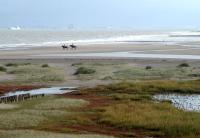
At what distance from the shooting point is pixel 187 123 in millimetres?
22344

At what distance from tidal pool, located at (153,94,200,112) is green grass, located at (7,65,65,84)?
542 inches

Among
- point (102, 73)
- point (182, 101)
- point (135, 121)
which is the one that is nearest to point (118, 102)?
point (182, 101)

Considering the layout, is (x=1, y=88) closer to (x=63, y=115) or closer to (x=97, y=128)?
(x=63, y=115)

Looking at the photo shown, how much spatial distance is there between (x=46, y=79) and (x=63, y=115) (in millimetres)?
20097

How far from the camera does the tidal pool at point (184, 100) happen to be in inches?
1113

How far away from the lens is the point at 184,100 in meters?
31.4

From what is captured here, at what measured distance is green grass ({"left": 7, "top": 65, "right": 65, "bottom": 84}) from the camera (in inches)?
1752

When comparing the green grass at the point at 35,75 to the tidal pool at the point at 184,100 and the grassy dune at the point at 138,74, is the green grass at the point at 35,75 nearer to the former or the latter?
the grassy dune at the point at 138,74

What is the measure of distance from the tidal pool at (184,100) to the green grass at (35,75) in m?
13.8

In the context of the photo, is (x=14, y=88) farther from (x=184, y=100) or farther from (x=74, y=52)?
(x=74, y=52)

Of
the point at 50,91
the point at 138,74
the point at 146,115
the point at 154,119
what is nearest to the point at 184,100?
the point at 146,115

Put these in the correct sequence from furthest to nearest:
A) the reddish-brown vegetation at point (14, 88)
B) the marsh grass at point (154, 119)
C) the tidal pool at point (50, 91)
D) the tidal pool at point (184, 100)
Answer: the reddish-brown vegetation at point (14, 88)
the tidal pool at point (50, 91)
the tidal pool at point (184, 100)
the marsh grass at point (154, 119)

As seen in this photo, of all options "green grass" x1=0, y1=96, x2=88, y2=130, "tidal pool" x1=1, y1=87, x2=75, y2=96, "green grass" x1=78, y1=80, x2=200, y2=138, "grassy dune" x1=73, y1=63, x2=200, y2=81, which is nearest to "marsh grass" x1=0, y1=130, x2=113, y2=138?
"green grass" x1=0, y1=96, x2=88, y2=130

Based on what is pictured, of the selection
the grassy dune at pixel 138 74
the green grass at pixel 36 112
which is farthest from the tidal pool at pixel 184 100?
the grassy dune at pixel 138 74
